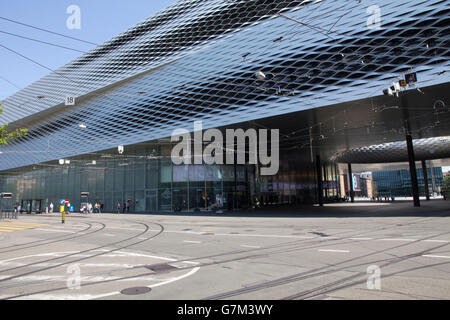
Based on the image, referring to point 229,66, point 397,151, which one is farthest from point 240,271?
point 397,151

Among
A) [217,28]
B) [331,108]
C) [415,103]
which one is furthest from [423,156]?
[217,28]

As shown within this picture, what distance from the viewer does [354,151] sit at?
185 feet

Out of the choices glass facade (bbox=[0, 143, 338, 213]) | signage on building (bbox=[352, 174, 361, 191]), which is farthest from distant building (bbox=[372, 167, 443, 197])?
glass facade (bbox=[0, 143, 338, 213])

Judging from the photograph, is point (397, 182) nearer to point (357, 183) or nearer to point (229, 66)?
point (357, 183)

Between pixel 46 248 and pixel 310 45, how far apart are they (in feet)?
77.5

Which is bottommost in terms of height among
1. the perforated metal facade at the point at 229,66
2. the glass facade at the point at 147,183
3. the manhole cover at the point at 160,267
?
the manhole cover at the point at 160,267

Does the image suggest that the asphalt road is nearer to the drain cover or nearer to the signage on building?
the drain cover

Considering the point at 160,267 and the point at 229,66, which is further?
the point at 229,66

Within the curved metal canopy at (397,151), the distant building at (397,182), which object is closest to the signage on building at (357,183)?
the distant building at (397,182)

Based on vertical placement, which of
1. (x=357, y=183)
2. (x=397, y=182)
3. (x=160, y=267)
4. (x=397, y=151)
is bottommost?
(x=160, y=267)

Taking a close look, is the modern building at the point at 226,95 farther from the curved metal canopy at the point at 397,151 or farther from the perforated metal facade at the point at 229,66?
the curved metal canopy at the point at 397,151

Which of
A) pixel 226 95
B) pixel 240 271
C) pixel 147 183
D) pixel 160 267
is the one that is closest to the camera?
pixel 240 271

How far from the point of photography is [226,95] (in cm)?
2977

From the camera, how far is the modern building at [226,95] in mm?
21828
